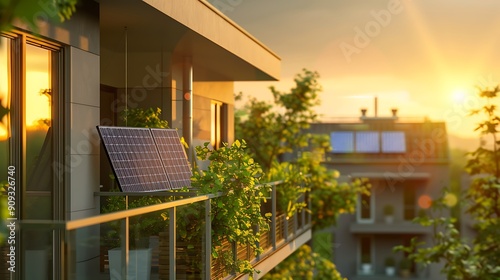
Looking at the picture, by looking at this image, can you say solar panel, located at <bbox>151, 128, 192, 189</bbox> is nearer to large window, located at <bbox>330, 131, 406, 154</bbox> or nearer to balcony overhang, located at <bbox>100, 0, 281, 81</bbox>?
balcony overhang, located at <bbox>100, 0, 281, 81</bbox>

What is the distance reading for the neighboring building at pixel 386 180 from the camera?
39.8 metres

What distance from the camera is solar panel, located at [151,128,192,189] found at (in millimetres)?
10539

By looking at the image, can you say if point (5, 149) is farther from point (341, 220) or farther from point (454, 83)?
point (341, 220)

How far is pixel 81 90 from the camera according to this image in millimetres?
8516

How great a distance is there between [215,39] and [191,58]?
1639mm

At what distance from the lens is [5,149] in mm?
7023

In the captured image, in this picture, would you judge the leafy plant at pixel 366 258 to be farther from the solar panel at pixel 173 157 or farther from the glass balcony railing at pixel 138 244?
the glass balcony railing at pixel 138 244

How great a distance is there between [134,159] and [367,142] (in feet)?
116

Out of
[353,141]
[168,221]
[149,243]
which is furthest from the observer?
[353,141]

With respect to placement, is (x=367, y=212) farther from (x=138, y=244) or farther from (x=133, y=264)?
(x=133, y=264)

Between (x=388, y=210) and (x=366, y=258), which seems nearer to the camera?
(x=388, y=210)

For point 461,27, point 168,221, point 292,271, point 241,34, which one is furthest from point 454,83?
point 168,221

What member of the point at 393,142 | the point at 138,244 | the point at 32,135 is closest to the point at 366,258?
the point at 393,142

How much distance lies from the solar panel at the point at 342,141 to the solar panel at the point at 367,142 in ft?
1.14
